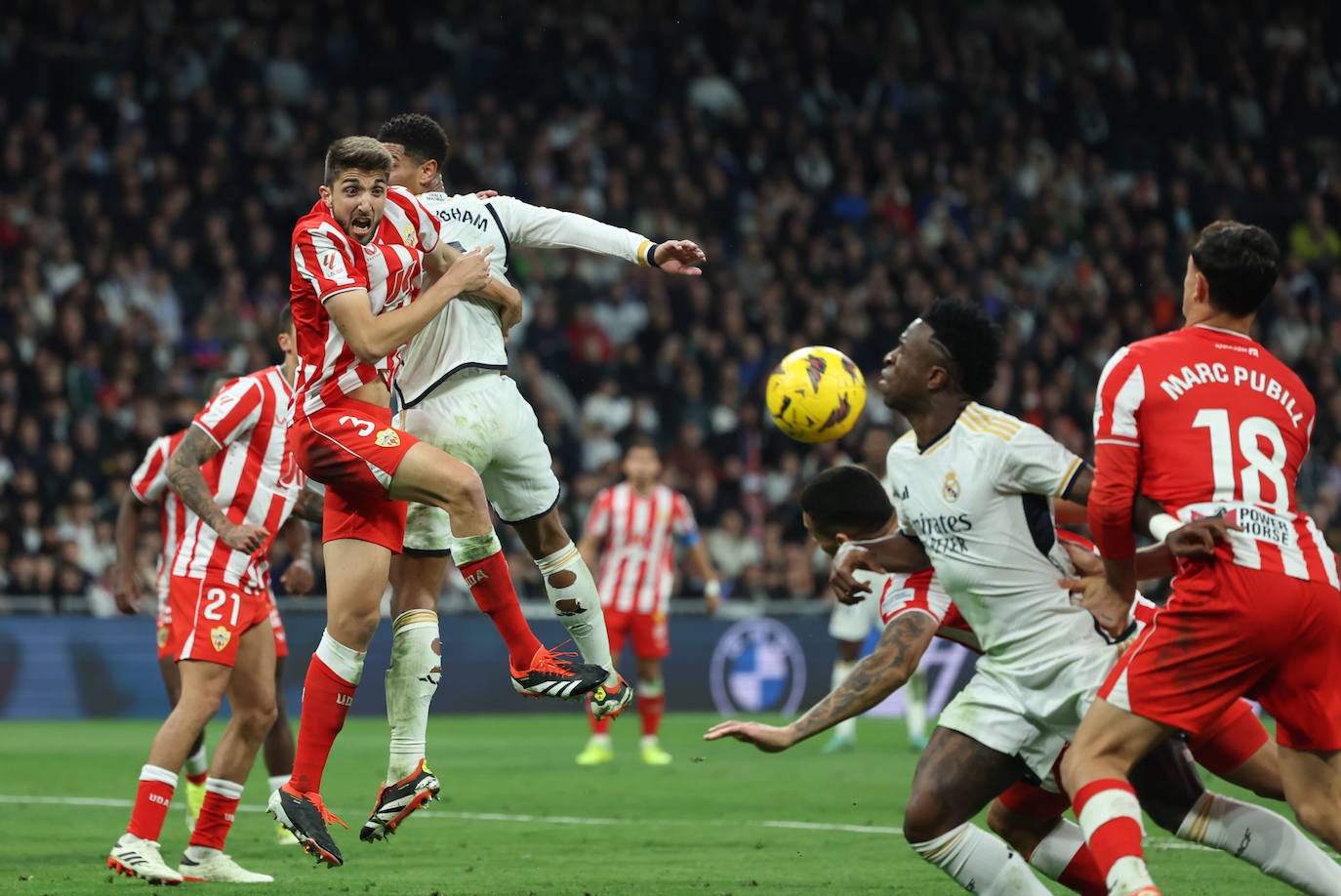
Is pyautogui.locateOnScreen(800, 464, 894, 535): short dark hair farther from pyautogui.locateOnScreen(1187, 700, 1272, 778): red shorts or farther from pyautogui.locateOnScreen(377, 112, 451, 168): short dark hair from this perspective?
pyautogui.locateOnScreen(377, 112, 451, 168): short dark hair

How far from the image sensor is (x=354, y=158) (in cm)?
685

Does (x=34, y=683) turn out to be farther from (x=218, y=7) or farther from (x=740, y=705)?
(x=218, y=7)

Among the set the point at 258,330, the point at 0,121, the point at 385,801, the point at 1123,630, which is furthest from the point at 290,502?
the point at 0,121

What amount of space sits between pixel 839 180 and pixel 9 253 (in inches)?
437

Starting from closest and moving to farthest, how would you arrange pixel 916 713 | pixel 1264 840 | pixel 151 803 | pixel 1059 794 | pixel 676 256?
pixel 1264 840 → pixel 1059 794 → pixel 676 256 → pixel 151 803 → pixel 916 713

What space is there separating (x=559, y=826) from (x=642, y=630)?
18.6 ft

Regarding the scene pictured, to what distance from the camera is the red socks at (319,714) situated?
7160 millimetres

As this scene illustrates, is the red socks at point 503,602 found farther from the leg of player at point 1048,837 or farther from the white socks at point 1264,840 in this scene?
the white socks at point 1264,840

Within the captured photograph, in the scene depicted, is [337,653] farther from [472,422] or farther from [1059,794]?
[1059,794]

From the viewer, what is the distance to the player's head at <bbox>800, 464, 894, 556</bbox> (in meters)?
6.82

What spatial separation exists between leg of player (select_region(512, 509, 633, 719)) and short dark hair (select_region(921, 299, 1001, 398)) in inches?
80.7

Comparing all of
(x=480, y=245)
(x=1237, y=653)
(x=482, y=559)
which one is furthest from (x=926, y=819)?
(x=480, y=245)

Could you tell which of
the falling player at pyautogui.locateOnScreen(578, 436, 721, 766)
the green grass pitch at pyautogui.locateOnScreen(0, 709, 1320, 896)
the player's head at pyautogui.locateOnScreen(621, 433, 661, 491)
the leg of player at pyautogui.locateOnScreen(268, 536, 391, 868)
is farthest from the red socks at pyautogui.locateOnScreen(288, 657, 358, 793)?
the player's head at pyautogui.locateOnScreen(621, 433, 661, 491)

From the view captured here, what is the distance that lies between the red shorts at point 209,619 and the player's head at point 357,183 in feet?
8.72
